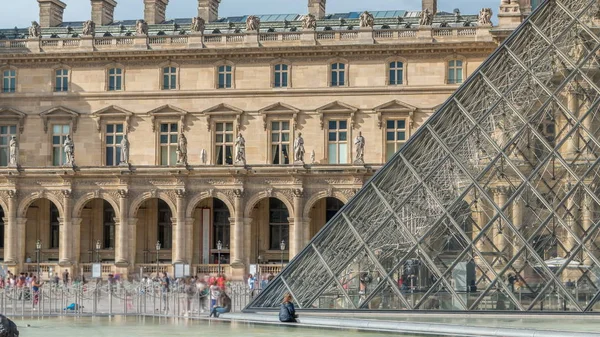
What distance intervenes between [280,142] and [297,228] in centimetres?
449

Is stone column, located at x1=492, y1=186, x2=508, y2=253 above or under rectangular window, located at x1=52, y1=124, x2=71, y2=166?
under

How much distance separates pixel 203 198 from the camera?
2158 inches

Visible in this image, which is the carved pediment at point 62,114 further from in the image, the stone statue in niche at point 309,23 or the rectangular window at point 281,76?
the stone statue in niche at point 309,23

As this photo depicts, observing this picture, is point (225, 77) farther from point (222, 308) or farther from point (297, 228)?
point (222, 308)

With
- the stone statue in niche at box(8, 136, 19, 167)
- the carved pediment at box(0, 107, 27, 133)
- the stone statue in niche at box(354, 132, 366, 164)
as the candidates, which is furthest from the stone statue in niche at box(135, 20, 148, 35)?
the stone statue in niche at box(354, 132, 366, 164)

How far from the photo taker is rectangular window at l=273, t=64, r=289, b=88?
56.9 metres

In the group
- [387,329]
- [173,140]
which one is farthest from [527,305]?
[173,140]

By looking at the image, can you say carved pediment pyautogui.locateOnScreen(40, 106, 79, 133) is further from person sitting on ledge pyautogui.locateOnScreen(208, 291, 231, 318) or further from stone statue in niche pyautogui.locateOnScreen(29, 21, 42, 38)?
person sitting on ledge pyautogui.locateOnScreen(208, 291, 231, 318)

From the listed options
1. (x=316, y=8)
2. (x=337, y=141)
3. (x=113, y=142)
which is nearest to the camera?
(x=337, y=141)

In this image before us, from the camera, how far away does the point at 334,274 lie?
97.5 ft

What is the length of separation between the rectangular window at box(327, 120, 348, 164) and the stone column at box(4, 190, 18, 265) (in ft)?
42.9

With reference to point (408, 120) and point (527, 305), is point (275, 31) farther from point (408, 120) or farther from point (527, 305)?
point (527, 305)

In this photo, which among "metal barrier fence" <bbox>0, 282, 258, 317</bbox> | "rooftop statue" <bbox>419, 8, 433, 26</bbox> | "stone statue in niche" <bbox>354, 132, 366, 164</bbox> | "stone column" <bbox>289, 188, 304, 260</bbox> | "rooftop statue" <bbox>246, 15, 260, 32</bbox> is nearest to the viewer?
"metal barrier fence" <bbox>0, 282, 258, 317</bbox>

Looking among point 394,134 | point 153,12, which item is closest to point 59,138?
point 153,12
